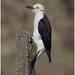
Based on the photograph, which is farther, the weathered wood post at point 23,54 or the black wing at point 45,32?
the black wing at point 45,32

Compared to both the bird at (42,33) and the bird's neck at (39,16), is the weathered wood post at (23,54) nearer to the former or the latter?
the bird at (42,33)

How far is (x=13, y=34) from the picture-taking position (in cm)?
1056

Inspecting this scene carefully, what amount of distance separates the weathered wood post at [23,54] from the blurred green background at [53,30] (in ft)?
14.4

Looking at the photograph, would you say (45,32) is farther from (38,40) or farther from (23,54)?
(23,54)

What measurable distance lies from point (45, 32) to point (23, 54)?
24.5 inches

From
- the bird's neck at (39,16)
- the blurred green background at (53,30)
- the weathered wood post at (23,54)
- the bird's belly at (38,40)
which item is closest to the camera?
the weathered wood post at (23,54)

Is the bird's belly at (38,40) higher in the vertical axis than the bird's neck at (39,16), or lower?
lower

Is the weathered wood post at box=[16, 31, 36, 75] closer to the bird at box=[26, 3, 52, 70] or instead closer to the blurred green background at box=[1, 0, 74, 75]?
the bird at box=[26, 3, 52, 70]

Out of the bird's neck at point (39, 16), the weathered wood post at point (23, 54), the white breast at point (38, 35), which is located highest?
the bird's neck at point (39, 16)

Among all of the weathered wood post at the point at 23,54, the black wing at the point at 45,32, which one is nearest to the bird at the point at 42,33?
the black wing at the point at 45,32

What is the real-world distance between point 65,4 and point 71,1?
0.62 feet

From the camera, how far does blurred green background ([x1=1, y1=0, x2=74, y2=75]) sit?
983cm

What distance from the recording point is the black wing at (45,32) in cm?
566

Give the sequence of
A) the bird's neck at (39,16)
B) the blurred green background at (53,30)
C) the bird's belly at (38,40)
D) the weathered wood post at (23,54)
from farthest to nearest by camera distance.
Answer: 1. the blurred green background at (53,30)
2. the bird's neck at (39,16)
3. the bird's belly at (38,40)
4. the weathered wood post at (23,54)
